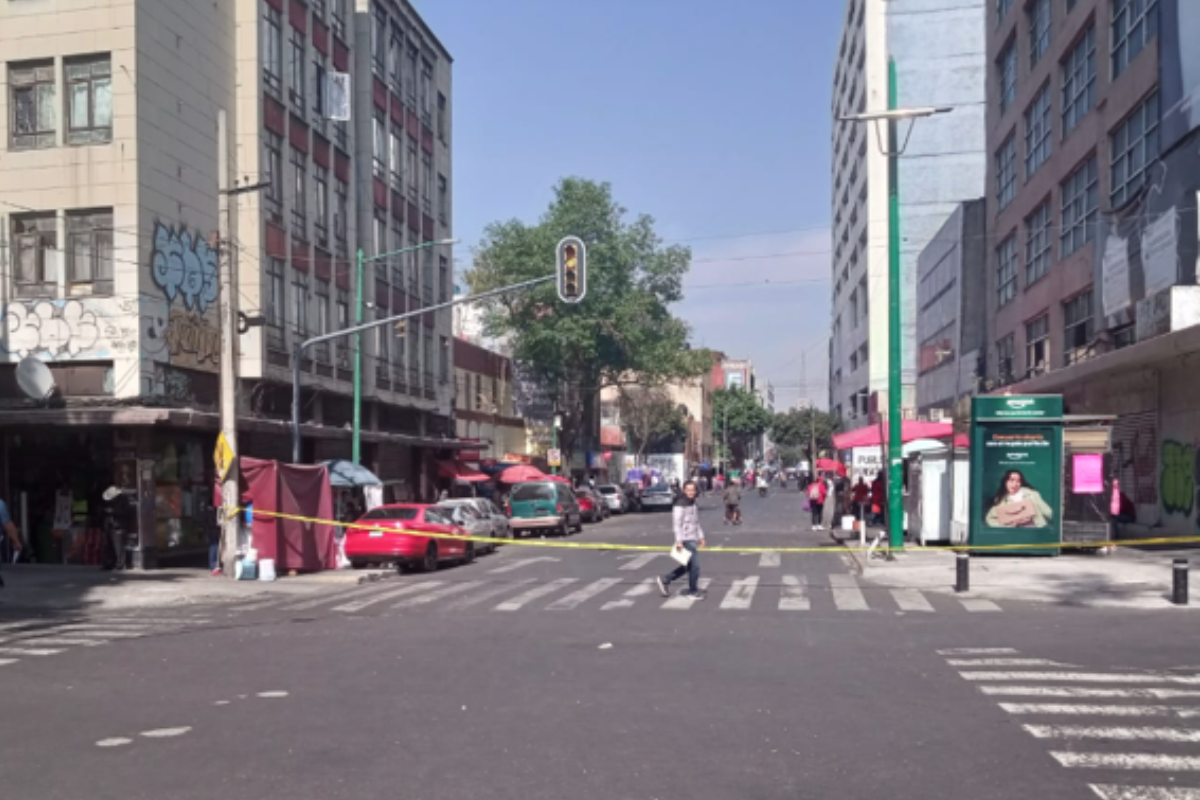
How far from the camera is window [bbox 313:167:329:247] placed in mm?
34281

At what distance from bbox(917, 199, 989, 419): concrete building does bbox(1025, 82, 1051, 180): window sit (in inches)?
255

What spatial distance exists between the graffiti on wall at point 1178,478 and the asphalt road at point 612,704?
10578 millimetres

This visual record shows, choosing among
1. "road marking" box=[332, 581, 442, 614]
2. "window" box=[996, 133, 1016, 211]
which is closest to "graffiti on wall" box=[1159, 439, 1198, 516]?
"road marking" box=[332, 581, 442, 614]

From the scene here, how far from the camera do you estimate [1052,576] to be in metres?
18.9

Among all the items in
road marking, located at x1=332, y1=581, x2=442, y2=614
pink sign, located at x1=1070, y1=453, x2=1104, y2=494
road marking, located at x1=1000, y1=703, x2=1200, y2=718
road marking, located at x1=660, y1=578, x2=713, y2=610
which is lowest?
road marking, located at x1=332, y1=581, x2=442, y2=614

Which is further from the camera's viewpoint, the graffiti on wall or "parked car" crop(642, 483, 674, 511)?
"parked car" crop(642, 483, 674, 511)

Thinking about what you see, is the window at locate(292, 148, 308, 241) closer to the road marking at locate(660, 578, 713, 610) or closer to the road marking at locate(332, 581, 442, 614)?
the road marking at locate(332, 581, 442, 614)

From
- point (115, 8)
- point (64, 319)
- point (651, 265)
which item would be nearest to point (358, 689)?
point (64, 319)

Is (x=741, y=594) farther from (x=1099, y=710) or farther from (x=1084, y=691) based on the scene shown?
(x=1099, y=710)

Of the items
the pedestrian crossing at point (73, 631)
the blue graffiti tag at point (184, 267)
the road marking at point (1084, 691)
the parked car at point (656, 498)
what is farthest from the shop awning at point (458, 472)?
the road marking at point (1084, 691)

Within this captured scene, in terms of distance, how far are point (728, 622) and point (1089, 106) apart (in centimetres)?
2349

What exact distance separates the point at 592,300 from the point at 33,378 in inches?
1382

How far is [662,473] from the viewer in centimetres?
9375

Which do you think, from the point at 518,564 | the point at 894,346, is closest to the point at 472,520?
the point at 518,564
